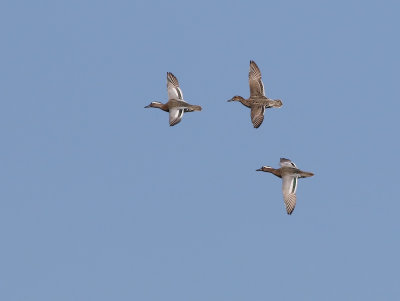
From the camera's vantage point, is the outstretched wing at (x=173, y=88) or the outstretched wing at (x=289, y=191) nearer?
the outstretched wing at (x=289, y=191)

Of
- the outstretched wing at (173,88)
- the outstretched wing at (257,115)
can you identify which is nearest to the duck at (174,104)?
the outstretched wing at (173,88)

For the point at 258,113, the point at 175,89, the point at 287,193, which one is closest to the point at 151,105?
the point at 175,89

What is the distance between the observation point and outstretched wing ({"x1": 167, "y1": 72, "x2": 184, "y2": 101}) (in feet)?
283

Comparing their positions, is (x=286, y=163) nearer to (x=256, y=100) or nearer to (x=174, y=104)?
(x=256, y=100)

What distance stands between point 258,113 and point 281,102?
2.25 meters

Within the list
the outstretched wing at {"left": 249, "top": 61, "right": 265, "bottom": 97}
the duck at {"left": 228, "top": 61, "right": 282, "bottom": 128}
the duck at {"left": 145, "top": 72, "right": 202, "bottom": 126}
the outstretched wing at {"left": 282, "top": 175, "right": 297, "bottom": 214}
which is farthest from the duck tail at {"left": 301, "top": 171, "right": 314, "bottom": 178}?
the duck at {"left": 145, "top": 72, "right": 202, "bottom": 126}

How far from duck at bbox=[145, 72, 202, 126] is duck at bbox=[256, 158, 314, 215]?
26.6 ft

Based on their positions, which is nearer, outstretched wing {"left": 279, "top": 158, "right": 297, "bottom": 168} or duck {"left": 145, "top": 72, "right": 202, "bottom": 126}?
outstretched wing {"left": 279, "top": 158, "right": 297, "bottom": 168}

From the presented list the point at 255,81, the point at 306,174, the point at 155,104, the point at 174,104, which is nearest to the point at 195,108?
the point at 174,104

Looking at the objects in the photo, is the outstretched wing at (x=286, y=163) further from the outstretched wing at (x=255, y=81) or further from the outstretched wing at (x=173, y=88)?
the outstretched wing at (x=173, y=88)

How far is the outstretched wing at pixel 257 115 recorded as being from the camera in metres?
83.4

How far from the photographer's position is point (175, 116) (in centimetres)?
8325

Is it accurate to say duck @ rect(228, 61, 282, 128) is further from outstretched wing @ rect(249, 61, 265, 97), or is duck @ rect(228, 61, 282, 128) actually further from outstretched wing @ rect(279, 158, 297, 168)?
outstretched wing @ rect(279, 158, 297, 168)

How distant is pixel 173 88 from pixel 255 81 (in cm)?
690
